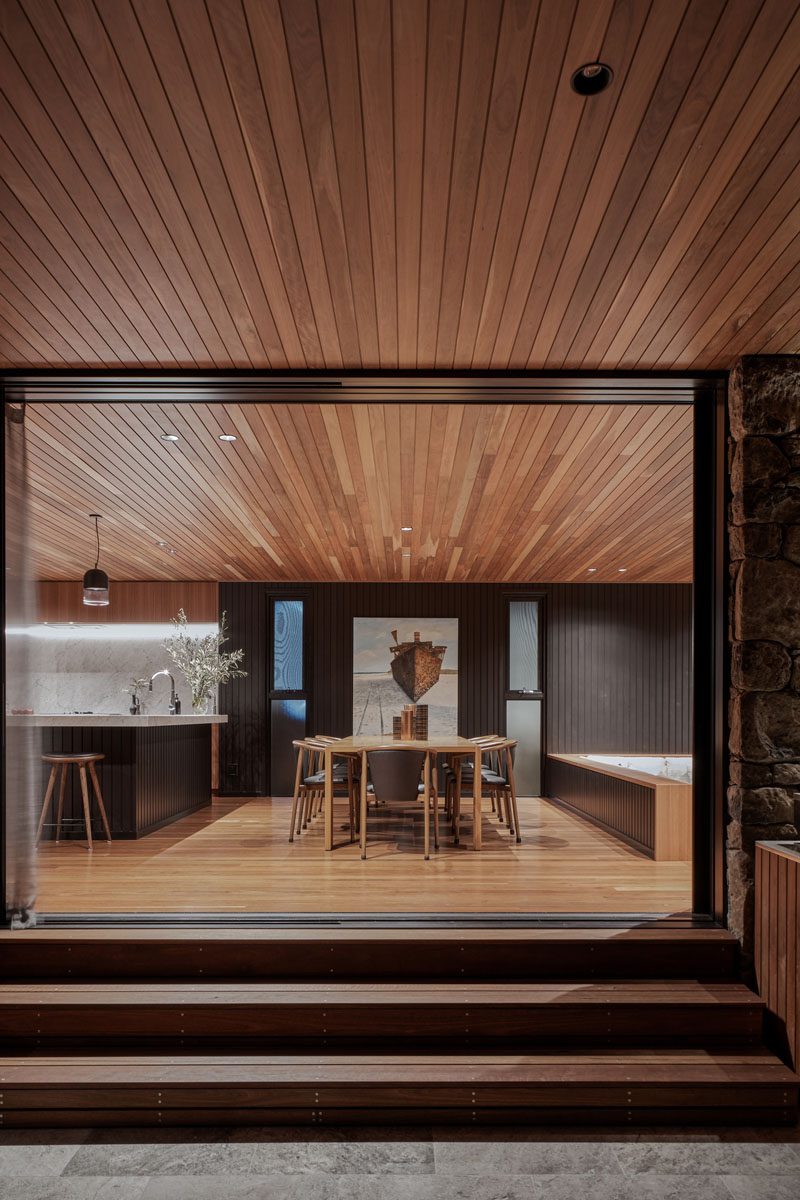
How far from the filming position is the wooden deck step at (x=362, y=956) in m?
3.43

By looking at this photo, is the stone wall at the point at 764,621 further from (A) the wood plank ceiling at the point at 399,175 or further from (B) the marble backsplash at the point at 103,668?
(B) the marble backsplash at the point at 103,668

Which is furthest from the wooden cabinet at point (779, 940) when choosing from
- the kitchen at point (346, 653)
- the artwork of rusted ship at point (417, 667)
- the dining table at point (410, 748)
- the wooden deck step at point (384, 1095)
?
the artwork of rusted ship at point (417, 667)

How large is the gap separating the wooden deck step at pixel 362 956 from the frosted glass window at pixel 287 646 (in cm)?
609

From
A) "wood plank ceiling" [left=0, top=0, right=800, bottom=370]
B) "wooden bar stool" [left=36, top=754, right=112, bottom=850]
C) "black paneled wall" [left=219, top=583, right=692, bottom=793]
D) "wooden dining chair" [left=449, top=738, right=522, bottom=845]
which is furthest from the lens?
"black paneled wall" [left=219, top=583, right=692, bottom=793]

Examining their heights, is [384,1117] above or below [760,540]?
below

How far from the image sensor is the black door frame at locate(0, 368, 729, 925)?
Answer: 3707mm

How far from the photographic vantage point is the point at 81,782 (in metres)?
6.05

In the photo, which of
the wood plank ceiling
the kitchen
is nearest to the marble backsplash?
the kitchen

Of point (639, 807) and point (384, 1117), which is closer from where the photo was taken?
point (384, 1117)

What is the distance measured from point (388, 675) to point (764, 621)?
6450mm

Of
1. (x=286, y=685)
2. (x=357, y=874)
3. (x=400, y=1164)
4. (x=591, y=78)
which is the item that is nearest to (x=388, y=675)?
(x=286, y=685)

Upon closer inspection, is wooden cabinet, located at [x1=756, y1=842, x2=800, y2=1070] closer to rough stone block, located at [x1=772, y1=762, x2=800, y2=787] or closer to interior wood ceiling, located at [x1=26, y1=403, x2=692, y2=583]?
rough stone block, located at [x1=772, y1=762, x2=800, y2=787]

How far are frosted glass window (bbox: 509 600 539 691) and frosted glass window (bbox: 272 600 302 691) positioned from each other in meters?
2.61

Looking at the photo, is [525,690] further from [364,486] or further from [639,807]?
[364,486]
